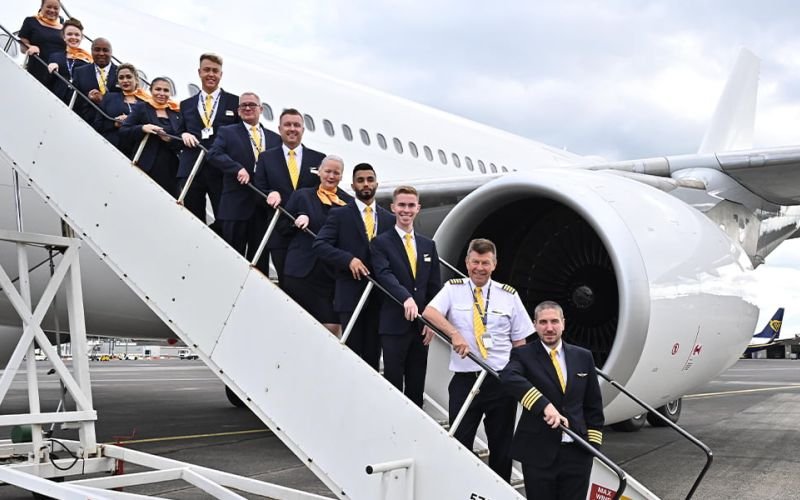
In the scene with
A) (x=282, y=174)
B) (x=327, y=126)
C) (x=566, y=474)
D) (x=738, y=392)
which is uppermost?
(x=327, y=126)

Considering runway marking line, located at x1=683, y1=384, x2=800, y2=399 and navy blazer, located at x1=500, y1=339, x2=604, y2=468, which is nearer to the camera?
navy blazer, located at x1=500, y1=339, x2=604, y2=468

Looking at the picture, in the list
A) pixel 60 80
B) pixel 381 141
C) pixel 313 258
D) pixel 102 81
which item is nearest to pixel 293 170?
pixel 313 258

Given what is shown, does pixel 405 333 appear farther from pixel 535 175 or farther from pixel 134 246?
pixel 535 175

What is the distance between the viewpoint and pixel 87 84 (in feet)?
16.7

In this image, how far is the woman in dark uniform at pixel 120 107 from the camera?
484cm

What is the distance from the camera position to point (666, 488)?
18.6 feet

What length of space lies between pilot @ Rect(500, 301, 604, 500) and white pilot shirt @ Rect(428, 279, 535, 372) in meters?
0.26

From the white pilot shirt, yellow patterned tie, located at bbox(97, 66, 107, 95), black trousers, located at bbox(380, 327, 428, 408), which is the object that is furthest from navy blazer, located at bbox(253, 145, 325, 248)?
yellow patterned tie, located at bbox(97, 66, 107, 95)

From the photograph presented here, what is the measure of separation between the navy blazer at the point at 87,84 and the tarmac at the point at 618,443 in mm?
2297

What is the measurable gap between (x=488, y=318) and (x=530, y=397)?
0.55 meters

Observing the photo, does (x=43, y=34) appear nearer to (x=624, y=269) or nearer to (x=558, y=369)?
(x=624, y=269)

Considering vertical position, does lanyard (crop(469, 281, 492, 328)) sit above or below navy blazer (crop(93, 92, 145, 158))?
below

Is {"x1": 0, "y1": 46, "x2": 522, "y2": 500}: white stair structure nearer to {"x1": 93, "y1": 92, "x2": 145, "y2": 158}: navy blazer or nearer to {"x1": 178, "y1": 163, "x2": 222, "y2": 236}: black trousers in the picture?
{"x1": 93, "y1": 92, "x2": 145, "y2": 158}: navy blazer

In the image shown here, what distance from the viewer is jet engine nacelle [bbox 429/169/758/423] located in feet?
15.7
